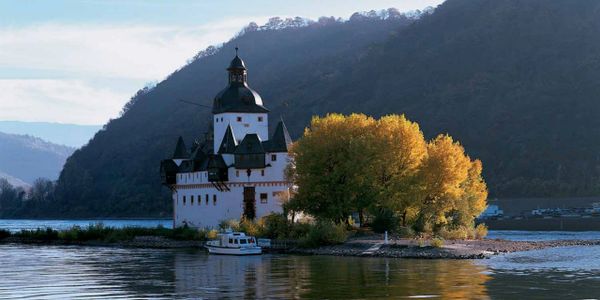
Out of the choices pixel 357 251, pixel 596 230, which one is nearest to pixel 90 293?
pixel 357 251

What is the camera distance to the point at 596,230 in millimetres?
137875

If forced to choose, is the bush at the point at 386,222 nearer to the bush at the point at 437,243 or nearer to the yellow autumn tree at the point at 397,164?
the yellow autumn tree at the point at 397,164

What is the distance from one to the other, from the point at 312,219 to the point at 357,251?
1778 cm

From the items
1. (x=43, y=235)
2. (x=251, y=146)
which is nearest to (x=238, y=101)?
(x=251, y=146)

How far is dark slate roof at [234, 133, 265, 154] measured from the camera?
10500 cm

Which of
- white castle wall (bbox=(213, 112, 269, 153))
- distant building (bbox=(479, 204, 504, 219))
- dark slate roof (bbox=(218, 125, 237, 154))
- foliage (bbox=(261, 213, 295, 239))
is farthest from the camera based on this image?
distant building (bbox=(479, 204, 504, 219))

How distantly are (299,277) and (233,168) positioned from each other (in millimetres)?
47234

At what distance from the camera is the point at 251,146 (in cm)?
10525

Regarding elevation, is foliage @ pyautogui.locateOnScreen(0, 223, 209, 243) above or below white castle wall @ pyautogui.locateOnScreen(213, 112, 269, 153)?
below

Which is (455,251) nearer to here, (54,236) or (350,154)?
(350,154)

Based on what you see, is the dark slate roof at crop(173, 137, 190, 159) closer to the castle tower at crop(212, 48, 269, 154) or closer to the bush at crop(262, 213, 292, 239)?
the castle tower at crop(212, 48, 269, 154)

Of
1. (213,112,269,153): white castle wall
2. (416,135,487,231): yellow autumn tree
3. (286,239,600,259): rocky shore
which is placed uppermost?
(213,112,269,153): white castle wall

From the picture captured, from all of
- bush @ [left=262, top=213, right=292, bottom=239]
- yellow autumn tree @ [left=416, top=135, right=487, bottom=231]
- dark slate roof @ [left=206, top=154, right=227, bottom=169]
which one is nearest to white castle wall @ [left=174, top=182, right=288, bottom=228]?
dark slate roof @ [left=206, top=154, right=227, bottom=169]

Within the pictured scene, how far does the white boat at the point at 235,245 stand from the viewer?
8494 centimetres
